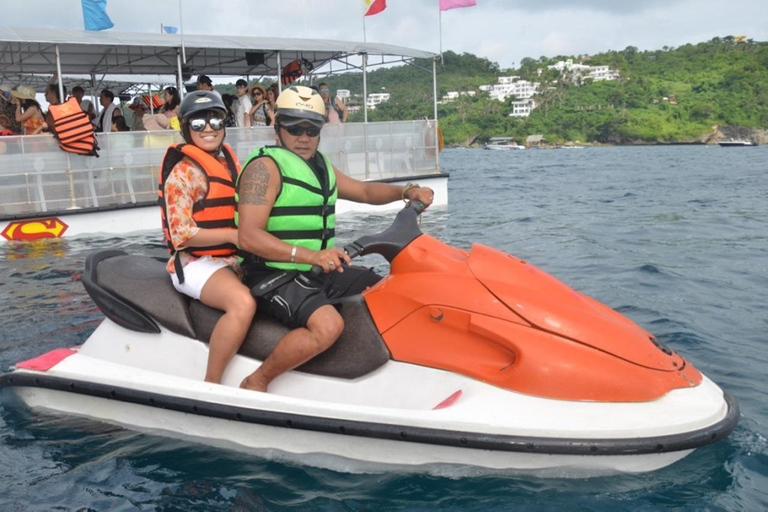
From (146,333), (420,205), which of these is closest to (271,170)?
(420,205)

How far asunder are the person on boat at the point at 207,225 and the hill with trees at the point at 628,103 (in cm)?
7865

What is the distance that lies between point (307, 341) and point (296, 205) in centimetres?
66

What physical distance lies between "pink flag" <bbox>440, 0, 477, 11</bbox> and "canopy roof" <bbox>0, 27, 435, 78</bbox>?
1231 millimetres

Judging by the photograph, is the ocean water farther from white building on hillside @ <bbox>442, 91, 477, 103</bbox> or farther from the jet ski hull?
white building on hillside @ <bbox>442, 91, 477, 103</bbox>

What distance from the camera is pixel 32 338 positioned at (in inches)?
243

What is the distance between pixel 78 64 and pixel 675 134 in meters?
90.0

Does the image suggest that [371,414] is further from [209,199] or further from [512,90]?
[512,90]

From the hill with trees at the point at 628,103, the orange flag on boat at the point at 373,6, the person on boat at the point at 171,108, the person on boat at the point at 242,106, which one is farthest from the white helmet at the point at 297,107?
the hill with trees at the point at 628,103

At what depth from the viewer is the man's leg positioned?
3.62 m

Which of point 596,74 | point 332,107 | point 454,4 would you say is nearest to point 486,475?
point 332,107

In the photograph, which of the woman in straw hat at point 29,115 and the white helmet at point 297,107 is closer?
the white helmet at point 297,107

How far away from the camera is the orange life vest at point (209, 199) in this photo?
13.0ft

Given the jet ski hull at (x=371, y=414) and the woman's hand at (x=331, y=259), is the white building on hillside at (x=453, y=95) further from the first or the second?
the woman's hand at (x=331, y=259)

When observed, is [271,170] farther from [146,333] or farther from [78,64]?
[78,64]
